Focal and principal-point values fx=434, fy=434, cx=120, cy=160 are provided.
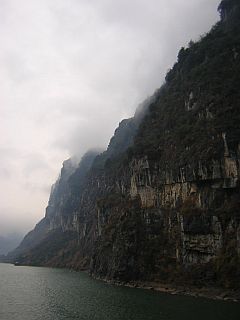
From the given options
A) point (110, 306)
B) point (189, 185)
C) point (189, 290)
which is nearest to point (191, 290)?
point (189, 290)

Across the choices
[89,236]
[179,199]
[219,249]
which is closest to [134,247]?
[179,199]

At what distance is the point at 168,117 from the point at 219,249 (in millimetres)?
45382

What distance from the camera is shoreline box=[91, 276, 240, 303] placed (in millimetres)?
74125

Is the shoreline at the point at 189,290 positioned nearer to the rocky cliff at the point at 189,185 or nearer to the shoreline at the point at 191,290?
the shoreline at the point at 191,290

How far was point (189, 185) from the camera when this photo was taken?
9694 cm

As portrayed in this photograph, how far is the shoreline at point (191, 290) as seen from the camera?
243ft

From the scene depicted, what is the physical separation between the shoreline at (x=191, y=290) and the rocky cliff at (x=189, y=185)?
1888 mm

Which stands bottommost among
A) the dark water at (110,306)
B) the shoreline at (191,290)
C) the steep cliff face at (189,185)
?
the dark water at (110,306)

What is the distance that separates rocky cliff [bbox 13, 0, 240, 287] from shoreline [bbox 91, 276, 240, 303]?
1888 millimetres

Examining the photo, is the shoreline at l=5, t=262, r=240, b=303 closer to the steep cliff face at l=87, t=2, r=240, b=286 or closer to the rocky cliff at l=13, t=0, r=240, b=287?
the rocky cliff at l=13, t=0, r=240, b=287

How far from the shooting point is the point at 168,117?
389 ft

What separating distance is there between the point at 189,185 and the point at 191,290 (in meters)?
24.1

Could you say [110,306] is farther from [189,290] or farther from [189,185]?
[189,185]

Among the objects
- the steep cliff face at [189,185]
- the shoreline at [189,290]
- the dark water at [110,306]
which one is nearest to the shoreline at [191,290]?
the shoreline at [189,290]
